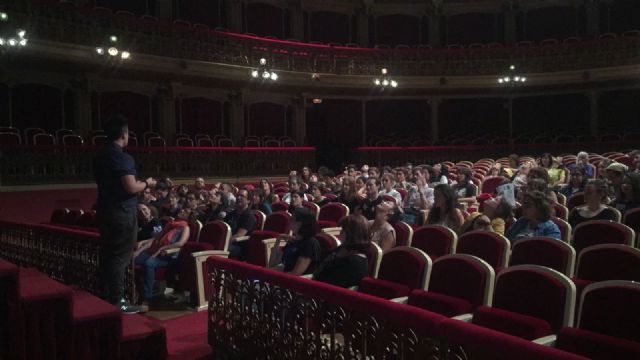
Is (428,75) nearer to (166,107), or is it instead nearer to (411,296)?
(166,107)

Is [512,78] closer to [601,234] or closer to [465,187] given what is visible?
[465,187]

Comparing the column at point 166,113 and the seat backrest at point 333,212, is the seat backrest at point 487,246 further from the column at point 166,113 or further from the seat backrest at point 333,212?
the column at point 166,113

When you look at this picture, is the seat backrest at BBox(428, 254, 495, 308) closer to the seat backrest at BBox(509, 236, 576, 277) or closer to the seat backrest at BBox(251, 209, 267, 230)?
the seat backrest at BBox(509, 236, 576, 277)

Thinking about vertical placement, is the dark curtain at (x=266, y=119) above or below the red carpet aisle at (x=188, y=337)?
above

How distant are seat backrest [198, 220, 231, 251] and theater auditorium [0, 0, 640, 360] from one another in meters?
0.02

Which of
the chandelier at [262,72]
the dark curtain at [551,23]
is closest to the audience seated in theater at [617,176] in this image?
the chandelier at [262,72]

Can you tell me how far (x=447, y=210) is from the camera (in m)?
4.58

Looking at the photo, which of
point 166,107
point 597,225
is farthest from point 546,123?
point 597,225

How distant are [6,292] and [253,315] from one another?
3.81 feet

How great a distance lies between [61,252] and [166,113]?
30.2 feet

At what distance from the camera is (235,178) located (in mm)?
11281

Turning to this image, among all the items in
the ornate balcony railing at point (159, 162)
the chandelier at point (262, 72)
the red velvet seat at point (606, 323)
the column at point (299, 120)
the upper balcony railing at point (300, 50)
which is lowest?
the red velvet seat at point (606, 323)

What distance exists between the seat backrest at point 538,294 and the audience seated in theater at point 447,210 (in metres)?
2.06

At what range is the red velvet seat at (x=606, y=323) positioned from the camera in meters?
1.86
